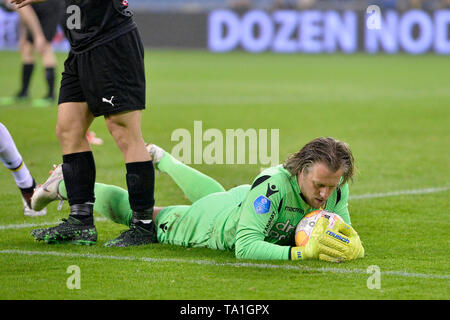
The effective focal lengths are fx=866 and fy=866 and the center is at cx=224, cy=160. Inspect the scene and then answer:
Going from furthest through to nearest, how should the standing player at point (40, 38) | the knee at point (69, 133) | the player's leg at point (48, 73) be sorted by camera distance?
the player's leg at point (48, 73) → the standing player at point (40, 38) → the knee at point (69, 133)

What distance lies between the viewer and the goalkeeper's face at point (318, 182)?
4668 mm

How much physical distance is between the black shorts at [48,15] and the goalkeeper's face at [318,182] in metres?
9.46

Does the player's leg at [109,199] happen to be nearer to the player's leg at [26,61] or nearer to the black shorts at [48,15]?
the black shorts at [48,15]

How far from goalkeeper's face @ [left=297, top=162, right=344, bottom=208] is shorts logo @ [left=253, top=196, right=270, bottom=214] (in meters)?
0.23

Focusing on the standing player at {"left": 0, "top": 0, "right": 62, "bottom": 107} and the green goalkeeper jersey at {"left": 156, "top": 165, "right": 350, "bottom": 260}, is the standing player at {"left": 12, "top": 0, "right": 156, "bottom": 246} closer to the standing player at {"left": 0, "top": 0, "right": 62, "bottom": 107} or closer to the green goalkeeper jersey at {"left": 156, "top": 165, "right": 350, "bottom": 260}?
the green goalkeeper jersey at {"left": 156, "top": 165, "right": 350, "bottom": 260}

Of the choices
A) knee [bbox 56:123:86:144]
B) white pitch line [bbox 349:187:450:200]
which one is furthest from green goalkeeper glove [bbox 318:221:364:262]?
white pitch line [bbox 349:187:450:200]

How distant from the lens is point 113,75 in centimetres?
514

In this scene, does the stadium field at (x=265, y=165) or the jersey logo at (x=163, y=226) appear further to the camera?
the jersey logo at (x=163, y=226)

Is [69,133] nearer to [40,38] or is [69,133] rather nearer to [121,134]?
[121,134]

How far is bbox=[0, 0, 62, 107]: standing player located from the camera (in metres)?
13.4

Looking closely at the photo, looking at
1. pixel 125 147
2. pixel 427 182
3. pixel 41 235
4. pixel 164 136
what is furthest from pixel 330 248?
pixel 164 136

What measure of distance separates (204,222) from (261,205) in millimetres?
643

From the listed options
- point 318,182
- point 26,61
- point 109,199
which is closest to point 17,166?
point 109,199

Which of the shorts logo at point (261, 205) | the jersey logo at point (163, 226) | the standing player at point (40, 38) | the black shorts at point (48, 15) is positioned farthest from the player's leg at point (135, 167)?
the black shorts at point (48, 15)
